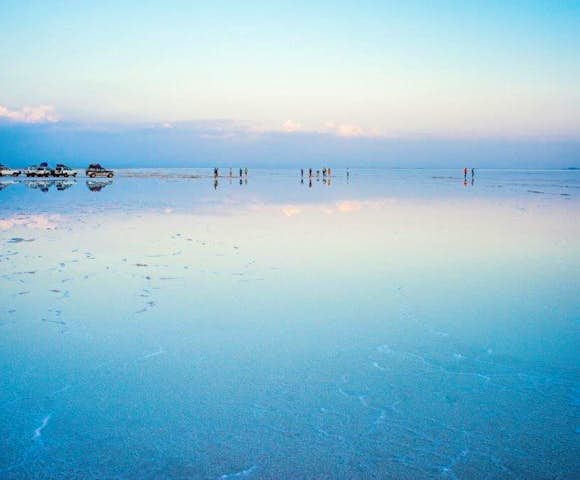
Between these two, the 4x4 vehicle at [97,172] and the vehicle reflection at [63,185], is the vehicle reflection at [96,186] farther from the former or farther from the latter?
the 4x4 vehicle at [97,172]

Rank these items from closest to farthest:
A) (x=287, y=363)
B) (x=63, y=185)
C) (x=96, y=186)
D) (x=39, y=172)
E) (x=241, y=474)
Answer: (x=241, y=474)
(x=287, y=363)
(x=96, y=186)
(x=63, y=185)
(x=39, y=172)

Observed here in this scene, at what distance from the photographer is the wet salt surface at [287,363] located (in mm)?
5039

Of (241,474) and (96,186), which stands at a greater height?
(96,186)

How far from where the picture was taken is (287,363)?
288 inches

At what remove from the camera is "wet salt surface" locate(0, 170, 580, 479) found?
5.04 meters

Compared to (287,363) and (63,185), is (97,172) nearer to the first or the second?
(63,185)

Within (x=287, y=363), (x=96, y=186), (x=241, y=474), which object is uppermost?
(x=96, y=186)

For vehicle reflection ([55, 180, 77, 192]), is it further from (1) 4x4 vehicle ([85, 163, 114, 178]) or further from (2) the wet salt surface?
(2) the wet salt surface

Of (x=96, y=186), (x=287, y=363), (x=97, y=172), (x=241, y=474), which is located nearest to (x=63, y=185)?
(x=96, y=186)

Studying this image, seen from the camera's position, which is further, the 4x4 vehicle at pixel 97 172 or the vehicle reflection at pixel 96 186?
the 4x4 vehicle at pixel 97 172

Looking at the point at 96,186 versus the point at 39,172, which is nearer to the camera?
the point at 96,186

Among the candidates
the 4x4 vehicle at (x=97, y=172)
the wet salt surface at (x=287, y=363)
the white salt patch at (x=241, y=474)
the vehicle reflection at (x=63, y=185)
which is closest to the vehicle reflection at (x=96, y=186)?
the vehicle reflection at (x=63, y=185)

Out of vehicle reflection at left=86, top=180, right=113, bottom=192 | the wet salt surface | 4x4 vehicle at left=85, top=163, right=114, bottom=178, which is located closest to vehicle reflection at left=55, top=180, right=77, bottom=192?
vehicle reflection at left=86, top=180, right=113, bottom=192

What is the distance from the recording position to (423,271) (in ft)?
43.0
